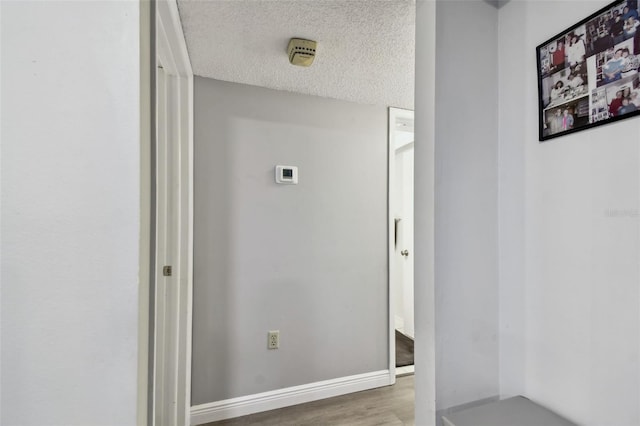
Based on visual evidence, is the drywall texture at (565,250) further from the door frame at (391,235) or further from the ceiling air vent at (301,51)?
the door frame at (391,235)

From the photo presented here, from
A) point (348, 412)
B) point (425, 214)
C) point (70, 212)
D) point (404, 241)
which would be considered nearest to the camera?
Result: point (70, 212)

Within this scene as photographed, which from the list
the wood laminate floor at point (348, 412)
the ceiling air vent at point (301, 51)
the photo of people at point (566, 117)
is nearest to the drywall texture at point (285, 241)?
the wood laminate floor at point (348, 412)

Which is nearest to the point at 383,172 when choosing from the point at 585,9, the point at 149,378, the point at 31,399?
the point at 585,9

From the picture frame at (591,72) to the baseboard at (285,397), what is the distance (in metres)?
2.06

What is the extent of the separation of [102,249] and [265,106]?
1.70 meters

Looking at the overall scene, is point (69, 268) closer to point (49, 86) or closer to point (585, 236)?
point (49, 86)

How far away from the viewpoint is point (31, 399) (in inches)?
23.3

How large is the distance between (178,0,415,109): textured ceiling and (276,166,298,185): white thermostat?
588 mm

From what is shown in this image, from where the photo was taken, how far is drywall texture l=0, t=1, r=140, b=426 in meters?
0.59

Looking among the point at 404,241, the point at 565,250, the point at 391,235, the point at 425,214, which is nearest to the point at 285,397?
the point at 391,235

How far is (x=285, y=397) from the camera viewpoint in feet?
6.71

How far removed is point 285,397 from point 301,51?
2.24 meters

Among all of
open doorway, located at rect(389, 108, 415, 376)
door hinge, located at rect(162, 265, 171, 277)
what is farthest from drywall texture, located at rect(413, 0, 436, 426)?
open doorway, located at rect(389, 108, 415, 376)

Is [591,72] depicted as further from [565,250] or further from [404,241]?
[404,241]
